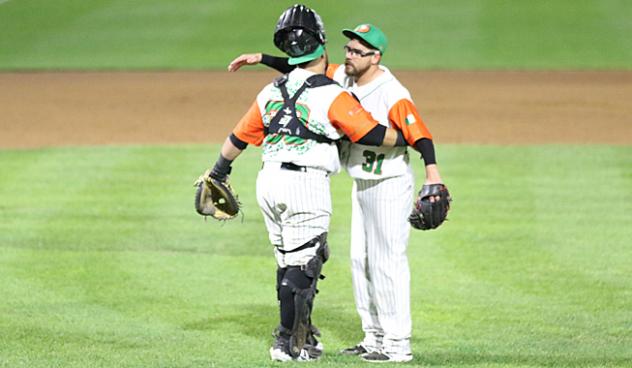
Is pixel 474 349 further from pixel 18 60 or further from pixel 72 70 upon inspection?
pixel 18 60

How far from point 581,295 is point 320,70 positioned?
131 inches

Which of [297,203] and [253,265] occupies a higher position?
[297,203]

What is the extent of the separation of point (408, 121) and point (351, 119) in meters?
0.33

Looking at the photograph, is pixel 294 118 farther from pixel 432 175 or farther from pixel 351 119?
pixel 432 175

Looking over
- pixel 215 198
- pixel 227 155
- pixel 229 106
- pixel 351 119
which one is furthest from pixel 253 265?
pixel 229 106

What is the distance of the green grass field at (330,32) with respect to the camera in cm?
2839

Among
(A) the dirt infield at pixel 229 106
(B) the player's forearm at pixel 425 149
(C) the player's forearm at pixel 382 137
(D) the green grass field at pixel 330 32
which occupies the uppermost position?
(C) the player's forearm at pixel 382 137

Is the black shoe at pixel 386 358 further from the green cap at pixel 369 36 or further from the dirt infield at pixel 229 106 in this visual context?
the dirt infield at pixel 229 106

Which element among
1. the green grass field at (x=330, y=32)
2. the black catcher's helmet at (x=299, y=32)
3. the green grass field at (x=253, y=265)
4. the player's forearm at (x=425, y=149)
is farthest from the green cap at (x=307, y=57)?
the green grass field at (x=330, y=32)

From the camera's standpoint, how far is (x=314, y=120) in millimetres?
7066

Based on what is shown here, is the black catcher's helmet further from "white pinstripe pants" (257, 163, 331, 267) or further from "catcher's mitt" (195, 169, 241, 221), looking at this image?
"catcher's mitt" (195, 169, 241, 221)

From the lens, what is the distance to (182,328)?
8461 mm

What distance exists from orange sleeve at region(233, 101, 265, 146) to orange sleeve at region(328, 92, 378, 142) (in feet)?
1.47

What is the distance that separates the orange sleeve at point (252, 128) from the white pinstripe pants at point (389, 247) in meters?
0.59
